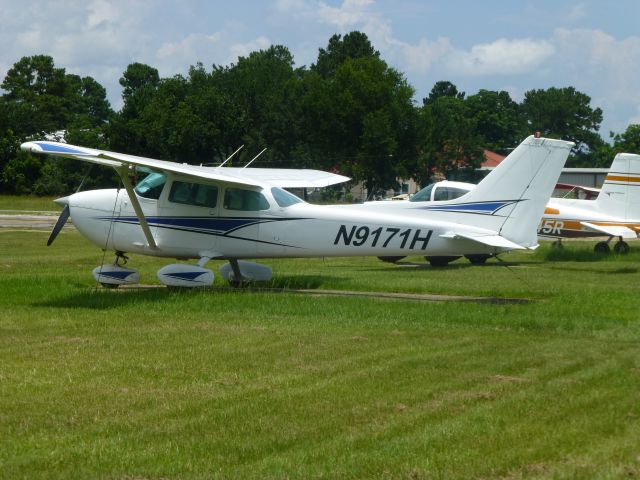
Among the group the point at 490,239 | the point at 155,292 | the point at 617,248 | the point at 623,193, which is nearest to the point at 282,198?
the point at 155,292

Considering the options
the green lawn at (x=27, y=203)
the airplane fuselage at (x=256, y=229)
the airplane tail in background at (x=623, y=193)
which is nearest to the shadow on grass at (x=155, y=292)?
the airplane fuselage at (x=256, y=229)

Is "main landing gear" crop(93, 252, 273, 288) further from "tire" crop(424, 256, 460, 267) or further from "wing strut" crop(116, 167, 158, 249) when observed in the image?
"tire" crop(424, 256, 460, 267)

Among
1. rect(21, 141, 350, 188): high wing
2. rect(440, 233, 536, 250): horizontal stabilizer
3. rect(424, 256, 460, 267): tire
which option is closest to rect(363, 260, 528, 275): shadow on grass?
rect(424, 256, 460, 267): tire

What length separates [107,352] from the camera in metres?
10.0

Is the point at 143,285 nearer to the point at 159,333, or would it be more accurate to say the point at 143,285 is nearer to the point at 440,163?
the point at 159,333

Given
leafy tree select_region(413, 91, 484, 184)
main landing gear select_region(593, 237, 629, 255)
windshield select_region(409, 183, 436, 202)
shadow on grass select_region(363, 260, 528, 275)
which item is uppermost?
leafy tree select_region(413, 91, 484, 184)

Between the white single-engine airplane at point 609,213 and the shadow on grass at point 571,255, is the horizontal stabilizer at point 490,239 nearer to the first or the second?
the shadow on grass at point 571,255

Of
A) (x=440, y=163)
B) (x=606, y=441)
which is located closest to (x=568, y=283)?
(x=606, y=441)

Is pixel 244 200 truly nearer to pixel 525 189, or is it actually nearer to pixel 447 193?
pixel 525 189

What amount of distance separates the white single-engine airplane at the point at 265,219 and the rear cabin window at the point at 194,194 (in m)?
0.02

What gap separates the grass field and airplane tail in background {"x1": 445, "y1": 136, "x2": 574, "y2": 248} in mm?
1139

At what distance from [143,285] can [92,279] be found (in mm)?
874

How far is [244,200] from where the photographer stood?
52.1 ft

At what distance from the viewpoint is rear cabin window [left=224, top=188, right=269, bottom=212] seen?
15.8 metres
